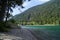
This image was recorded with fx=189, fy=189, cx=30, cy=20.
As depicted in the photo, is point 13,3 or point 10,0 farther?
point 13,3

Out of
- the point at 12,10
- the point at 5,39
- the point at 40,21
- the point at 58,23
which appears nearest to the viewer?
the point at 5,39

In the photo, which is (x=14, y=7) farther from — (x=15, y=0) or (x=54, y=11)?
(x=54, y=11)

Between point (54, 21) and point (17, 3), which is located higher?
point (17, 3)

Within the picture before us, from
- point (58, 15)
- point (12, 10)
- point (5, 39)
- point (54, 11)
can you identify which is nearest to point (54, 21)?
point (58, 15)

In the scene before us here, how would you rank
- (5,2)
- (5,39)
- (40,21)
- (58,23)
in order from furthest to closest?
(40,21), (58,23), (5,2), (5,39)

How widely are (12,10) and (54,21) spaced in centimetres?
13078

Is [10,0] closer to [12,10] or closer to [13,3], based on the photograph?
[13,3]

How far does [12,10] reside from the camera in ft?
79.6

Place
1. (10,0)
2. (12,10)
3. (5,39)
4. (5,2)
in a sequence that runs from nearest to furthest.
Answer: (5,39) < (5,2) < (10,0) < (12,10)

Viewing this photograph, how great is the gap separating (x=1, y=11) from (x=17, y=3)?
3.22m

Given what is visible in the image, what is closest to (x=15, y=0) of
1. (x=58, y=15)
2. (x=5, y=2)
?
(x=5, y=2)

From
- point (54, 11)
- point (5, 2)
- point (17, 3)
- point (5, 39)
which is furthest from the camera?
point (54, 11)

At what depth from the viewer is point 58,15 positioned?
179 meters

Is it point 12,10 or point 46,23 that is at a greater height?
point 12,10
